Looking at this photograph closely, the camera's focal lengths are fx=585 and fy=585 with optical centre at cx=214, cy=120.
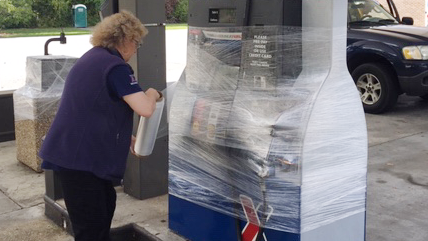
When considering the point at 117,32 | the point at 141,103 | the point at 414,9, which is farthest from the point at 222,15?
the point at 414,9

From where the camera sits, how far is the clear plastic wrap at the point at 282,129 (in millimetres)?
3074

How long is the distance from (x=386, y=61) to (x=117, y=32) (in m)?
5.88

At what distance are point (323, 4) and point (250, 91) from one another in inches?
24.5

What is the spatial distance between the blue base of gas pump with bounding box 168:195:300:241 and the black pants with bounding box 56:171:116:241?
655 millimetres

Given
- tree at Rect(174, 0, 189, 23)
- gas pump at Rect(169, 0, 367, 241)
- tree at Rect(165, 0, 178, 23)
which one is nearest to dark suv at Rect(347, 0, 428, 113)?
gas pump at Rect(169, 0, 367, 241)

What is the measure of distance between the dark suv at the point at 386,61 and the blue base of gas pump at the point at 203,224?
510 cm

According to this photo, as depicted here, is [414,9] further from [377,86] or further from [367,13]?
[377,86]

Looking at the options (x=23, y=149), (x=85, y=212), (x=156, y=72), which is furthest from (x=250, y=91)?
(x=23, y=149)

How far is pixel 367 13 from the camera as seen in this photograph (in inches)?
359

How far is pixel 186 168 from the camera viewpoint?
3.72m

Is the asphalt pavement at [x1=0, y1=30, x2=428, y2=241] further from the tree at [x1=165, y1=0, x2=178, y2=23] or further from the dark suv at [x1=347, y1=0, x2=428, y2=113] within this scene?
the tree at [x1=165, y1=0, x2=178, y2=23]

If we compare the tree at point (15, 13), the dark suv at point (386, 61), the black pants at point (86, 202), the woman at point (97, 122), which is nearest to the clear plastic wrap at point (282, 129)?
the woman at point (97, 122)

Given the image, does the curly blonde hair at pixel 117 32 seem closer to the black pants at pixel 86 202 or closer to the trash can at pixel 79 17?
the black pants at pixel 86 202

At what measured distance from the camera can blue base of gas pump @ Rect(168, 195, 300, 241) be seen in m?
3.40
